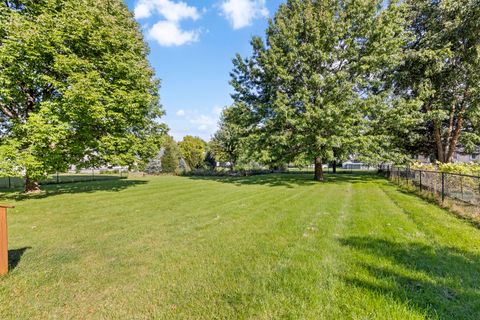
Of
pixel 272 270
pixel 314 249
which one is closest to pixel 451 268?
pixel 314 249

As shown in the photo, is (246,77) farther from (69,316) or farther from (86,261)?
(69,316)

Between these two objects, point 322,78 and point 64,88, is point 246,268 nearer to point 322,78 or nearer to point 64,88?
point 64,88

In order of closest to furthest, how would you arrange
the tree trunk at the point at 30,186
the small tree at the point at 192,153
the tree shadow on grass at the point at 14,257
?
the tree shadow on grass at the point at 14,257 < the tree trunk at the point at 30,186 < the small tree at the point at 192,153

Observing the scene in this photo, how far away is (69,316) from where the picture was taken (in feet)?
9.34

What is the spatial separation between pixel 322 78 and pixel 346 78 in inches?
91.6

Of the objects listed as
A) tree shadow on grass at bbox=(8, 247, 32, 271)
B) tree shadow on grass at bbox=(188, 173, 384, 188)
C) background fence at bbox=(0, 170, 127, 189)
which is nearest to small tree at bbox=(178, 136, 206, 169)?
background fence at bbox=(0, 170, 127, 189)

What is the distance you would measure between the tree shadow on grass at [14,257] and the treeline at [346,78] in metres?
13.8

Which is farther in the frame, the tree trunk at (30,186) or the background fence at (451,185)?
the tree trunk at (30,186)

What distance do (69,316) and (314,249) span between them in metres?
3.93

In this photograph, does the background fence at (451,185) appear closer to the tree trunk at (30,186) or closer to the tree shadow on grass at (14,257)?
the tree shadow on grass at (14,257)

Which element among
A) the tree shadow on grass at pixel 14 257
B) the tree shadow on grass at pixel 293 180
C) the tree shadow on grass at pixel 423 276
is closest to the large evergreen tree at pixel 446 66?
the tree shadow on grass at pixel 293 180

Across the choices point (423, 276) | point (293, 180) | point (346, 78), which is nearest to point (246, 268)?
point (423, 276)

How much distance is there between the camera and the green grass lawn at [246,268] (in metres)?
2.90

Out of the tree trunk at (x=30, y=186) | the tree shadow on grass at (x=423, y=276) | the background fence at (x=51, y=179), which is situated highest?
the tree trunk at (x=30, y=186)
